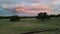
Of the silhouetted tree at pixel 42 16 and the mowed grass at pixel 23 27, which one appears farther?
the silhouetted tree at pixel 42 16

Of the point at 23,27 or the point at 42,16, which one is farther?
the point at 42,16

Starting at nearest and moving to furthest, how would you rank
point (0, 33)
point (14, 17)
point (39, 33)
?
point (0, 33)
point (39, 33)
point (14, 17)

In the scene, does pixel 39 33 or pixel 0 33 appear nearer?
pixel 0 33

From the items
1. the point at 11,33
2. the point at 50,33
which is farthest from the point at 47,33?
the point at 11,33

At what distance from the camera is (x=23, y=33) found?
22.6 m

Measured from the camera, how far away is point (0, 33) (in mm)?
21969

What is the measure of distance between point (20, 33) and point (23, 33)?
17.1 inches

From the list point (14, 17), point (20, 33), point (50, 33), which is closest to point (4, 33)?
point (20, 33)

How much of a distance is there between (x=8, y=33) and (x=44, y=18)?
25963 mm

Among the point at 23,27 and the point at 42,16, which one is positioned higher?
the point at 42,16

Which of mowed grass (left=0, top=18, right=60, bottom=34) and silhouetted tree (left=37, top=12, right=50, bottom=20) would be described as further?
silhouetted tree (left=37, top=12, right=50, bottom=20)

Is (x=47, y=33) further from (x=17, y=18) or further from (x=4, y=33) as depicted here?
(x=17, y=18)

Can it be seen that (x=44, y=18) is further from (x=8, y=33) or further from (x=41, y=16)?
(x=8, y=33)

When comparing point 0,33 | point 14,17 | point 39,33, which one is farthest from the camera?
point 14,17
